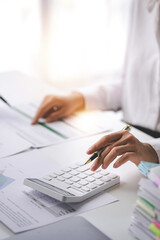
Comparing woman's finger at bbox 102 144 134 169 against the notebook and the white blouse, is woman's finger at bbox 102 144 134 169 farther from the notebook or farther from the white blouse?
the white blouse

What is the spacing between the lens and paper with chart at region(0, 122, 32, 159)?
115 cm

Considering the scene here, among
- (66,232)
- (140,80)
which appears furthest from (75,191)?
(140,80)

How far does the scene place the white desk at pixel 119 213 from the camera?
0.81 metres

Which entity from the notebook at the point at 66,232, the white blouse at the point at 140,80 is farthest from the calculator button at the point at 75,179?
the white blouse at the point at 140,80

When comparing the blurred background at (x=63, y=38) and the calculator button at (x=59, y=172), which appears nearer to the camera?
the calculator button at (x=59, y=172)

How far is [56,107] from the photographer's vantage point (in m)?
1.45

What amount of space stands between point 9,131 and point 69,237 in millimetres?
578

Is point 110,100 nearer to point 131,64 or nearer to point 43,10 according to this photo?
point 131,64

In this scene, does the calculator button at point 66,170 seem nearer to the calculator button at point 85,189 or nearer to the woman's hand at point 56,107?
the calculator button at point 85,189


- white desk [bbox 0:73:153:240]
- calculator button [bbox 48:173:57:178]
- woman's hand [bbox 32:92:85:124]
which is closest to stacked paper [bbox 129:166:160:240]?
white desk [bbox 0:73:153:240]

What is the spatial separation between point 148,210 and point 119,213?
4.9 inches

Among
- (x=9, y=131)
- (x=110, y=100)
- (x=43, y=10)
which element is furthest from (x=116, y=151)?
(x=43, y=10)

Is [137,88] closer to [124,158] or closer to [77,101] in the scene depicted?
[77,101]

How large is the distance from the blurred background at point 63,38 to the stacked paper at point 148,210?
→ 2483 millimetres
